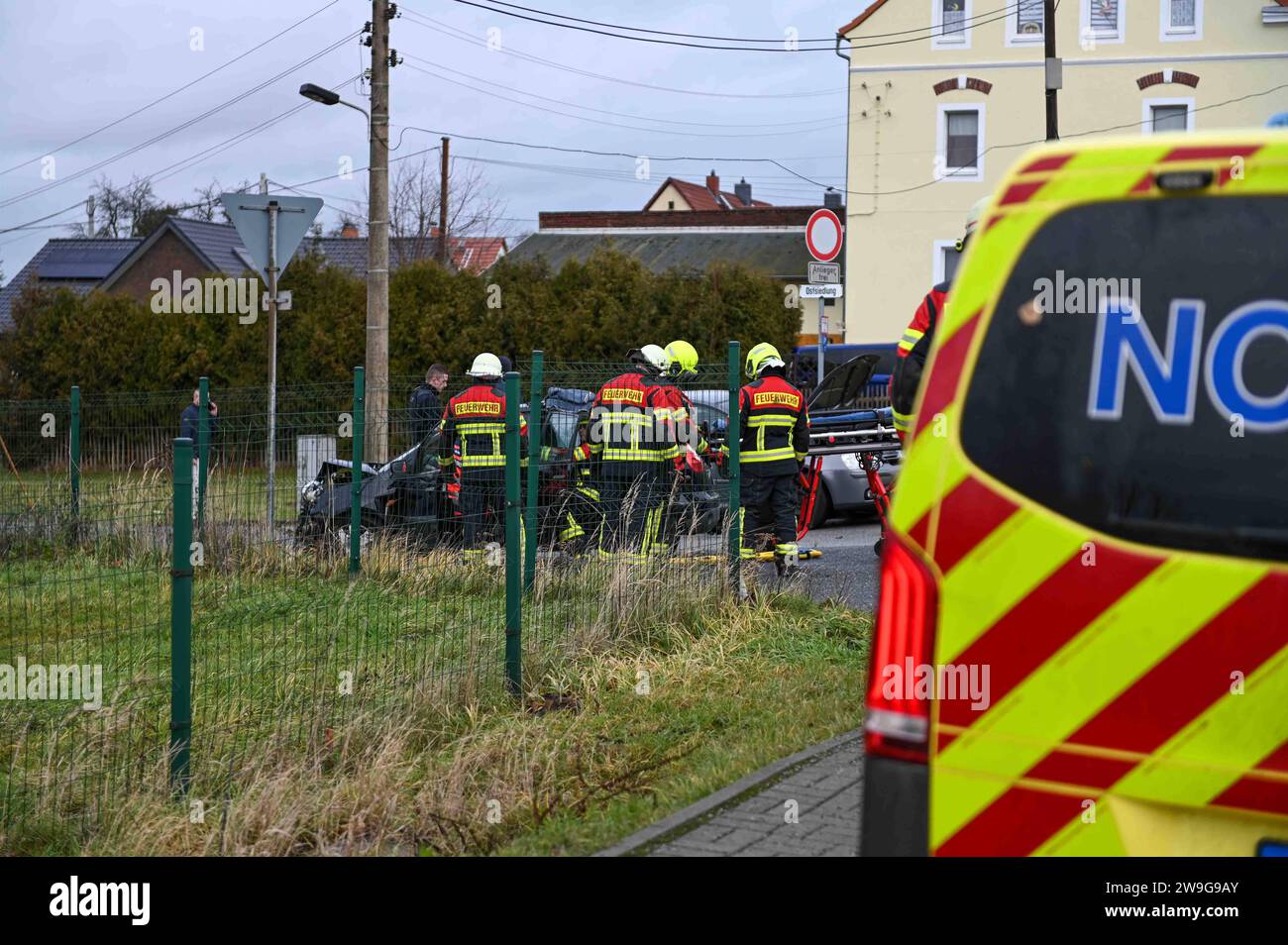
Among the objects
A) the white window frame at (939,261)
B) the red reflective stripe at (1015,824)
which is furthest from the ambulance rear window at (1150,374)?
the white window frame at (939,261)

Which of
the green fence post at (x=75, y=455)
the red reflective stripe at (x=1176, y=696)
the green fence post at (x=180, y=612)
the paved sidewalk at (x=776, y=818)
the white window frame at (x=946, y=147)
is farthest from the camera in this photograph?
the white window frame at (x=946, y=147)

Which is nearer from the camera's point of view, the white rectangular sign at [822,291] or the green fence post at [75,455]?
the green fence post at [75,455]

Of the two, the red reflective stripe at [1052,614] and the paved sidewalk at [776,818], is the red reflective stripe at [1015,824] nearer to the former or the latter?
the red reflective stripe at [1052,614]

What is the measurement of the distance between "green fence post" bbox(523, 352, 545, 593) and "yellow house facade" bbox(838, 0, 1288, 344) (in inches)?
1031

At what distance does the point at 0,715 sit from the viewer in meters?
6.86

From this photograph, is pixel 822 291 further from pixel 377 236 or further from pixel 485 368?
pixel 377 236

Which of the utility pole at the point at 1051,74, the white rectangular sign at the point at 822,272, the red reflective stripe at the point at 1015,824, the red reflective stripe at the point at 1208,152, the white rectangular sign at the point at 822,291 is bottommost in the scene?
the red reflective stripe at the point at 1015,824

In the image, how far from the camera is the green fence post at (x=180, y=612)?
17.2 feet

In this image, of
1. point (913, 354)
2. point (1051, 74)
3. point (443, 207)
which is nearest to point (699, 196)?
point (443, 207)

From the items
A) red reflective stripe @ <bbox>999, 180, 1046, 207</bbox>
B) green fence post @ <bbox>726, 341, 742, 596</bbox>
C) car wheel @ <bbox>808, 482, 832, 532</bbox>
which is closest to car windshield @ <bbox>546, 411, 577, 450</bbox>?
green fence post @ <bbox>726, 341, 742, 596</bbox>

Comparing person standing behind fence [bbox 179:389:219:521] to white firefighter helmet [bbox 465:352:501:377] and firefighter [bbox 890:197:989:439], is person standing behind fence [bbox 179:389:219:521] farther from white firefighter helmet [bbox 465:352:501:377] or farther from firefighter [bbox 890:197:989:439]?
firefighter [bbox 890:197:989:439]

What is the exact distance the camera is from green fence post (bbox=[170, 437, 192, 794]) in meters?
5.23

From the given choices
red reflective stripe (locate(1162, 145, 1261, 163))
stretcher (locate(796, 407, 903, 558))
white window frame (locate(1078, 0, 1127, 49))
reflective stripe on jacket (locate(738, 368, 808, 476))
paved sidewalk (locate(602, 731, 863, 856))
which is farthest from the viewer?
white window frame (locate(1078, 0, 1127, 49))
